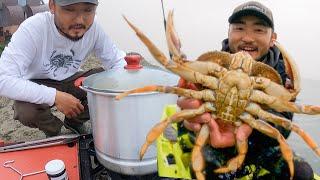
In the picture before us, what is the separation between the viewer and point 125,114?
2.59 meters

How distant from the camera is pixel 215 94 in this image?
196 centimetres

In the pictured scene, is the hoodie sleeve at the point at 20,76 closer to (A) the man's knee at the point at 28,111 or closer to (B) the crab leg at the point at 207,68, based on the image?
(A) the man's knee at the point at 28,111

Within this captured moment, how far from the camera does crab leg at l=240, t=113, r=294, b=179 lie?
6.27 ft

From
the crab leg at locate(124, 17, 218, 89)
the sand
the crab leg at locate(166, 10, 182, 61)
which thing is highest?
the crab leg at locate(166, 10, 182, 61)

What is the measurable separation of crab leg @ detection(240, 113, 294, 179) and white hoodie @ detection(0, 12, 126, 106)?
1.85m

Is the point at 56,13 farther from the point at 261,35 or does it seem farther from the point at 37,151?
the point at 261,35

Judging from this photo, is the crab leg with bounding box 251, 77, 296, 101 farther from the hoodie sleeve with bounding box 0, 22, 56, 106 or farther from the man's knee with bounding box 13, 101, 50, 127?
the man's knee with bounding box 13, 101, 50, 127

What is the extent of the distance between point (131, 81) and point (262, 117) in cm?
105

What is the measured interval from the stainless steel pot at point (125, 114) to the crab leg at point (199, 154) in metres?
0.60

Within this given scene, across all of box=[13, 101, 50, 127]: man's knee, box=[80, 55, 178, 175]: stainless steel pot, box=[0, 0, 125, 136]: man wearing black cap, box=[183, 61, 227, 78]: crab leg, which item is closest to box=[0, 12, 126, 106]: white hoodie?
box=[0, 0, 125, 136]: man wearing black cap

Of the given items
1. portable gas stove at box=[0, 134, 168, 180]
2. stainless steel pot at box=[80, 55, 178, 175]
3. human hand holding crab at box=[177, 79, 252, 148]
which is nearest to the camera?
human hand holding crab at box=[177, 79, 252, 148]

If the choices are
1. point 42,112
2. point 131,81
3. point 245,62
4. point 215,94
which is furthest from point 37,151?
point 245,62

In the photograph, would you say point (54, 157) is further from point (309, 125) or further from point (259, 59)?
point (309, 125)

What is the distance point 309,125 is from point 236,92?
3166 millimetres
